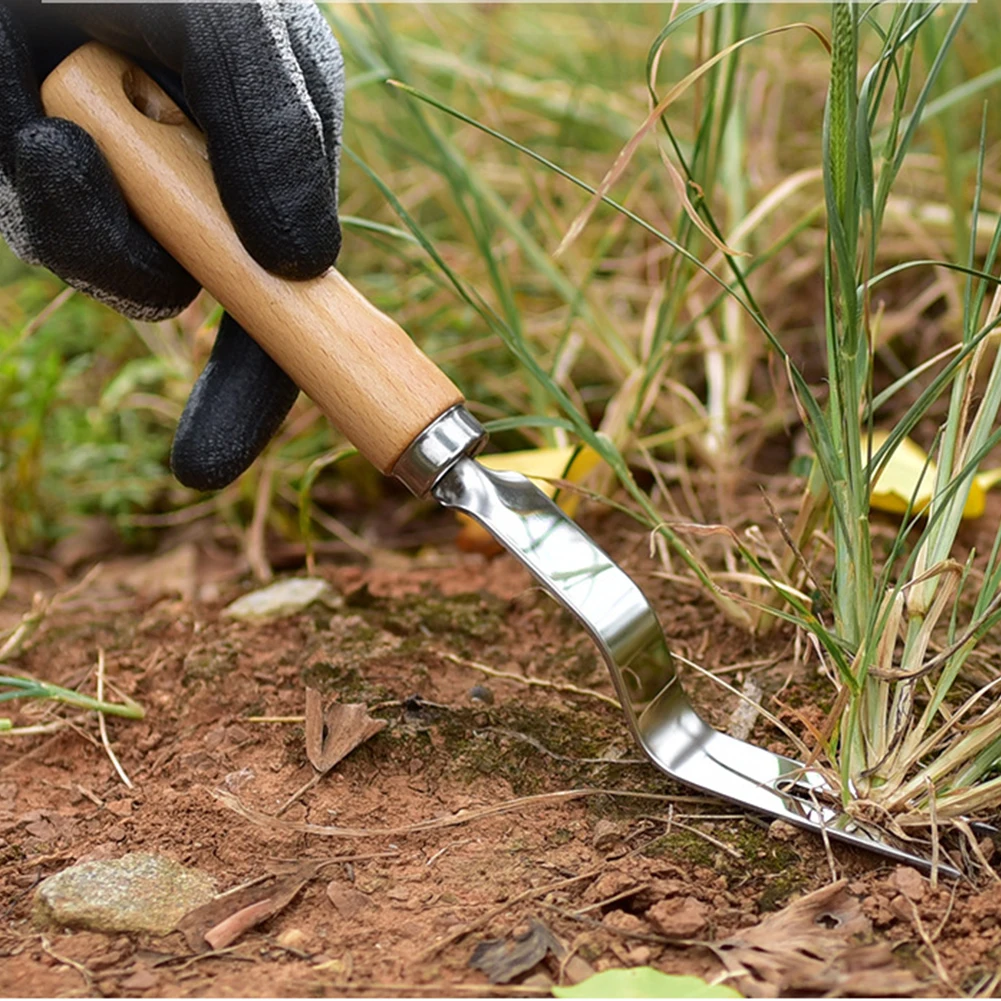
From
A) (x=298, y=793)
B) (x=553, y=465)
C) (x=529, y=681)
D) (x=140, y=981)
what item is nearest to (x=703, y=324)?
(x=553, y=465)

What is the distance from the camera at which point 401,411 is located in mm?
934

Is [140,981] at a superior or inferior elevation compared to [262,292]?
inferior

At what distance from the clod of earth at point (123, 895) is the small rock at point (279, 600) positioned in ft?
1.35

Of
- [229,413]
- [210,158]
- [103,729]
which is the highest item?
[210,158]

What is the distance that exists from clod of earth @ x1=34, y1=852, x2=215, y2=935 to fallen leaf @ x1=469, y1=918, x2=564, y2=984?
0.23 metres

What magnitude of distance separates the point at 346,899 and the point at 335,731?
0.19 m

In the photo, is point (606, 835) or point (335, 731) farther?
point (335, 731)

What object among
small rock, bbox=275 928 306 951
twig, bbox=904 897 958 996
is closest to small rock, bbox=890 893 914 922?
twig, bbox=904 897 958 996

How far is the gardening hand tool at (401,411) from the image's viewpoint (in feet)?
3.03

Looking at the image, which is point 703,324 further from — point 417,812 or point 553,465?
point 417,812

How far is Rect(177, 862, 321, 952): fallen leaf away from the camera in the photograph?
0.80 metres

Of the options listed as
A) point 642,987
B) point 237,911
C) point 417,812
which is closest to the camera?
point 642,987

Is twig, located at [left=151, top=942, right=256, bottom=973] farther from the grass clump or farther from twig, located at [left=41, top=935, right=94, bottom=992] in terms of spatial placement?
the grass clump

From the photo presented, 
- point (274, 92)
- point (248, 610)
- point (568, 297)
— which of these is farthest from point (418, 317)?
point (274, 92)
